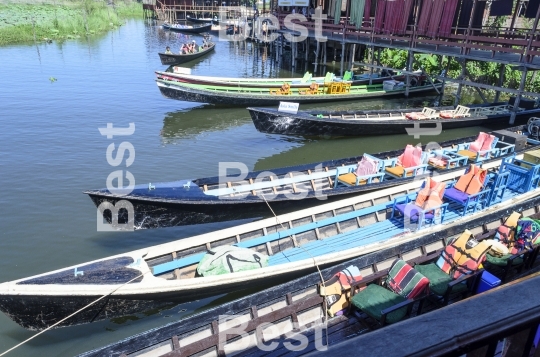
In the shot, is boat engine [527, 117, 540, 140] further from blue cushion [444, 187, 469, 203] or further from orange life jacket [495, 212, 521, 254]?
orange life jacket [495, 212, 521, 254]

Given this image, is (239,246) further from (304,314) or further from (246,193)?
(246,193)

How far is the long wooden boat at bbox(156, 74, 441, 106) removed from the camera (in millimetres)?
20750

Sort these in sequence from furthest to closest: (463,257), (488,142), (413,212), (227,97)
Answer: (227,97)
(488,142)
(413,212)
(463,257)

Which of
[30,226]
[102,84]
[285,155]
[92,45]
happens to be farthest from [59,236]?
[92,45]

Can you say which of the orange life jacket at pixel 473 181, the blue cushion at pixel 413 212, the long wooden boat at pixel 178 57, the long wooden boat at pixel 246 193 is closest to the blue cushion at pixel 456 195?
the orange life jacket at pixel 473 181

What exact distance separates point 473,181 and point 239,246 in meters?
5.67

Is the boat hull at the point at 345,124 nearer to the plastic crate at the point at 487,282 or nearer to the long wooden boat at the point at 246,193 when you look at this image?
the long wooden boat at the point at 246,193

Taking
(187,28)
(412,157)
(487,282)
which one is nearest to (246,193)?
(412,157)

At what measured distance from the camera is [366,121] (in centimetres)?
1716

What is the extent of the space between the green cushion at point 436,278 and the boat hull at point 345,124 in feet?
33.3

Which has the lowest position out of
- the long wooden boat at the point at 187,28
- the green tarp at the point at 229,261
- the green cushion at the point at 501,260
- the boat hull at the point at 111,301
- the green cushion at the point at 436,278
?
the boat hull at the point at 111,301

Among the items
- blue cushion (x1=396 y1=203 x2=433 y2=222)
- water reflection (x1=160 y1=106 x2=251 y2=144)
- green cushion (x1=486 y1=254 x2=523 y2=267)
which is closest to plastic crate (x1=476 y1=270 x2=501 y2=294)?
green cushion (x1=486 y1=254 x2=523 y2=267)

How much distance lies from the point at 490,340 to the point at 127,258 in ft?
22.2

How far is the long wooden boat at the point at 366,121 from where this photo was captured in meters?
16.4
